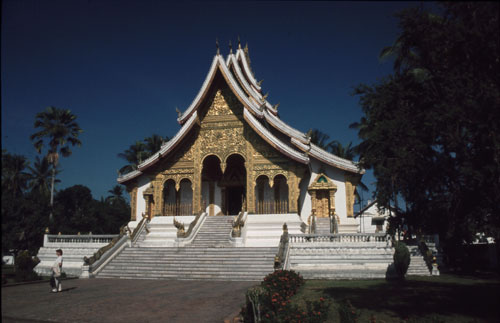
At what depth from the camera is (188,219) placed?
22.6m

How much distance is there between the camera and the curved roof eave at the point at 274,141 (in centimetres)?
2091

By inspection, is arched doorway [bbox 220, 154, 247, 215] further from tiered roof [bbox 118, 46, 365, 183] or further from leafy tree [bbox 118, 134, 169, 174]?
A: leafy tree [bbox 118, 134, 169, 174]

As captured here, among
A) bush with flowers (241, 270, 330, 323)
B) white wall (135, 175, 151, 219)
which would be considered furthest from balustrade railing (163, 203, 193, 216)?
bush with flowers (241, 270, 330, 323)

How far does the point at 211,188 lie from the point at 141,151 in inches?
712

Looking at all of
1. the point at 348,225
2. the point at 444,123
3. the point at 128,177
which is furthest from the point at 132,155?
the point at 444,123

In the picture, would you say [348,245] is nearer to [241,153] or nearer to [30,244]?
[241,153]

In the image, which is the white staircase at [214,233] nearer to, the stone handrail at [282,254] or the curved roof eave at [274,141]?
the stone handrail at [282,254]

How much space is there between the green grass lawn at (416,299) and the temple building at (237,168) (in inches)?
389

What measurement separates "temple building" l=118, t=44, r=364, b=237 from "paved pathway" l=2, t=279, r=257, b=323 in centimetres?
985

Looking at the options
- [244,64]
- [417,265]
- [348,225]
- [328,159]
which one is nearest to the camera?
[417,265]

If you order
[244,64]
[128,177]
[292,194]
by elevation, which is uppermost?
[244,64]

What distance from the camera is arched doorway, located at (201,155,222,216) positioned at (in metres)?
24.7

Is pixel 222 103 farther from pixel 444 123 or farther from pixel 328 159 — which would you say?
pixel 444 123

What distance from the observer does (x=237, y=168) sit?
83.5 feet
